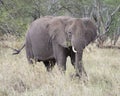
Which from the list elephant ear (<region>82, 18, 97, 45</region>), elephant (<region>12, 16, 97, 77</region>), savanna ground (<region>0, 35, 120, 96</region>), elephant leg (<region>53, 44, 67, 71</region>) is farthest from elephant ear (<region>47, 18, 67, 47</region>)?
savanna ground (<region>0, 35, 120, 96</region>)

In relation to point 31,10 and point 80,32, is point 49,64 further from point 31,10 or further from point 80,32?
point 31,10

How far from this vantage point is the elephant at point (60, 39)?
7156 millimetres

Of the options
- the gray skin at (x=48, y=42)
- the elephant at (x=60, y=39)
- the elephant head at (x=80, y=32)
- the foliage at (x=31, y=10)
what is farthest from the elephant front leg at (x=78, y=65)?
the foliage at (x=31, y=10)

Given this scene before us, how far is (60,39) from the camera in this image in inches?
301

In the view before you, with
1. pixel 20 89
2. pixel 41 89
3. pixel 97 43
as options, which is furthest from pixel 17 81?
pixel 97 43

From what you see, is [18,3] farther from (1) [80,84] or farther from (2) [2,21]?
(1) [80,84]

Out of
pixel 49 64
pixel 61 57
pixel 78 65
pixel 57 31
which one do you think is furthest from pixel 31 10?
pixel 78 65

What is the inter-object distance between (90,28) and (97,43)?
39.3 feet

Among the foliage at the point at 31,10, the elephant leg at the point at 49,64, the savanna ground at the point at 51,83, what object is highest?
the savanna ground at the point at 51,83

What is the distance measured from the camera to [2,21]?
12.1 meters

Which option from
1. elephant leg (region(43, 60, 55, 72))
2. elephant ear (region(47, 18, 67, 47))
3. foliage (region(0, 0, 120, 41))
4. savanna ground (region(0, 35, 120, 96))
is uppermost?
elephant ear (region(47, 18, 67, 47))

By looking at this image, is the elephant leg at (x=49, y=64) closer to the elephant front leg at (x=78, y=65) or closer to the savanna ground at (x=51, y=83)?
the savanna ground at (x=51, y=83)

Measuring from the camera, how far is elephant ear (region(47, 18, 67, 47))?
24.9 feet

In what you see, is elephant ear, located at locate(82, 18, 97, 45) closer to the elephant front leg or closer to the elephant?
the elephant
